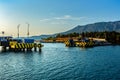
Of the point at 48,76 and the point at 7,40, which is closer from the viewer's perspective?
the point at 48,76

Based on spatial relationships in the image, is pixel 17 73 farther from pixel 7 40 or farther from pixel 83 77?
pixel 7 40

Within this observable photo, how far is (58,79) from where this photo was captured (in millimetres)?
47625

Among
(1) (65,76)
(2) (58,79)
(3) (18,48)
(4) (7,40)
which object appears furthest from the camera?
(4) (7,40)

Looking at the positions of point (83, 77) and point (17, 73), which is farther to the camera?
point (17, 73)

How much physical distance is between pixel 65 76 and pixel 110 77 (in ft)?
30.8

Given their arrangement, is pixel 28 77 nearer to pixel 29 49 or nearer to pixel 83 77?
pixel 83 77

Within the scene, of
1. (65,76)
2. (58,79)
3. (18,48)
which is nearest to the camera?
(58,79)

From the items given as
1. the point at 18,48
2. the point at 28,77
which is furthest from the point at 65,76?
the point at 18,48

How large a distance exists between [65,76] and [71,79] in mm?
3264

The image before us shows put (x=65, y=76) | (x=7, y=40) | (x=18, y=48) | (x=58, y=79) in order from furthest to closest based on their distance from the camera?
(x=7, y=40) → (x=18, y=48) → (x=65, y=76) → (x=58, y=79)

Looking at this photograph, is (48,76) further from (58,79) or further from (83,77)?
(83,77)

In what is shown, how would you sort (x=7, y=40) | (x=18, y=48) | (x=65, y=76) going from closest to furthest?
(x=65, y=76) < (x=18, y=48) < (x=7, y=40)

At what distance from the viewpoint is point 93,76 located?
5128 centimetres

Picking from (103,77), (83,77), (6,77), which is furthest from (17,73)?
(103,77)
